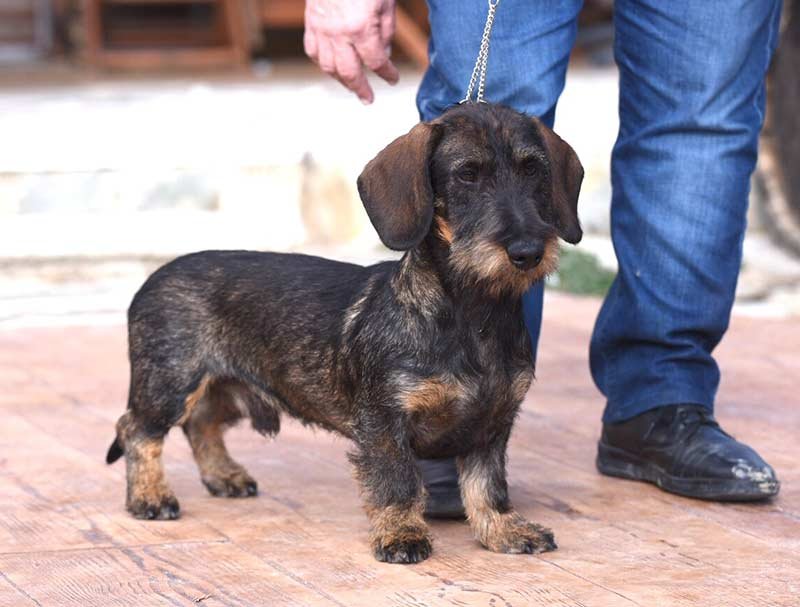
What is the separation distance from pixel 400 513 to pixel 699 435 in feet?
3.49

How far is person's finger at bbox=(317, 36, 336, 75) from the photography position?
412cm

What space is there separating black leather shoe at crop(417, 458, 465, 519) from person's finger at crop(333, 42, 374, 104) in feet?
3.44

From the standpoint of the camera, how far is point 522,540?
3.68 m

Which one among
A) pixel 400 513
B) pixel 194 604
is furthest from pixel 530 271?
pixel 194 604

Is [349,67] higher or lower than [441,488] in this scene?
higher

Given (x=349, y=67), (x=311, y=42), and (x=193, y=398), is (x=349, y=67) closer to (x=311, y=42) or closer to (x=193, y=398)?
(x=311, y=42)

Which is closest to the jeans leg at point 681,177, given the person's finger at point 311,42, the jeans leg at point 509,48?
the jeans leg at point 509,48

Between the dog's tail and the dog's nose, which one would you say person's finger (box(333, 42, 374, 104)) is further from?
the dog's tail

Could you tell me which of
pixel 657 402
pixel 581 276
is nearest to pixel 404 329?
pixel 657 402

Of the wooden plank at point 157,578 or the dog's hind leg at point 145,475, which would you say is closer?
the wooden plank at point 157,578

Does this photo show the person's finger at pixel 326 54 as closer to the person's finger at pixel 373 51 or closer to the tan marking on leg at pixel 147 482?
the person's finger at pixel 373 51

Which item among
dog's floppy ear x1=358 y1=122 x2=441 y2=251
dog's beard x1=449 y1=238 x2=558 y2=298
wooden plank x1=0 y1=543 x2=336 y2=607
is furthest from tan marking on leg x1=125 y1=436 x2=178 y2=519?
dog's beard x1=449 y1=238 x2=558 y2=298

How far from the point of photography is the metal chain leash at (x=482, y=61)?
398 cm

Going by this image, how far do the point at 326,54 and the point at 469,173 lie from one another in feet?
2.75
